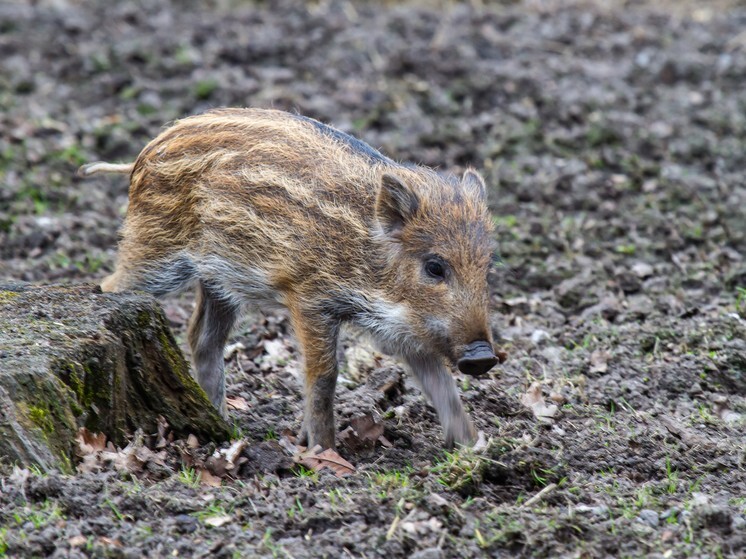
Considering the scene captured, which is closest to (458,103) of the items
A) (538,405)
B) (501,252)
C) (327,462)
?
(501,252)

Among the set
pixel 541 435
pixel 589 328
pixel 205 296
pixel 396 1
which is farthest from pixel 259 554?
pixel 396 1

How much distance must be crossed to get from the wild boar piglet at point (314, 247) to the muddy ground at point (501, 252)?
1.24 ft

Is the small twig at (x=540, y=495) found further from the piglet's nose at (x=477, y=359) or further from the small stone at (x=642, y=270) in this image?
the small stone at (x=642, y=270)

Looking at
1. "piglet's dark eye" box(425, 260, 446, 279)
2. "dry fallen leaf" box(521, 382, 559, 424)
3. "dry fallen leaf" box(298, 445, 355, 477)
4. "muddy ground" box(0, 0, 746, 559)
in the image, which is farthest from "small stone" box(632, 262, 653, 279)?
"dry fallen leaf" box(298, 445, 355, 477)

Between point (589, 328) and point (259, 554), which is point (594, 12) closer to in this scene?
point (589, 328)

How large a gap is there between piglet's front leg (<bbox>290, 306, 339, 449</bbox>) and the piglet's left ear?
103cm

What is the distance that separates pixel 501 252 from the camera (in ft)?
25.5

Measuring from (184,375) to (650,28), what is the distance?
8.45 meters

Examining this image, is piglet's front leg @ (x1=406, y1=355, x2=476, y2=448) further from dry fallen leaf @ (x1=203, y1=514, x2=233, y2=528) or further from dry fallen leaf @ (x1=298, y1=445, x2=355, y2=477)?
dry fallen leaf @ (x1=203, y1=514, x2=233, y2=528)

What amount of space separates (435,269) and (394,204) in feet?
1.28

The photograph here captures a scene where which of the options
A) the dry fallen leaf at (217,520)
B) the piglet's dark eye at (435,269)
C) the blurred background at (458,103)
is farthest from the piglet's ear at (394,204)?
the blurred background at (458,103)

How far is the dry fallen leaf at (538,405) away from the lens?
5.42m

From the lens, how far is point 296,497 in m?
4.33

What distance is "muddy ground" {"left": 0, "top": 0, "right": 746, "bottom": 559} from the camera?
4.13 meters
